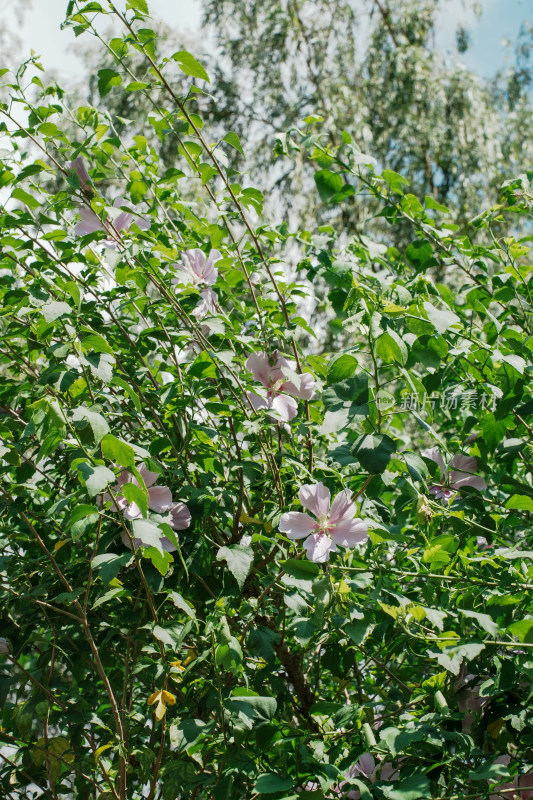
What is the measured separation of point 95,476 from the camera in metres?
0.79

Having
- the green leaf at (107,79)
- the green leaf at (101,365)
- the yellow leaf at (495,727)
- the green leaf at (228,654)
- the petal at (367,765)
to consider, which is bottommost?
the petal at (367,765)

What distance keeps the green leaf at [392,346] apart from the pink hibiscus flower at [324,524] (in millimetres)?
203

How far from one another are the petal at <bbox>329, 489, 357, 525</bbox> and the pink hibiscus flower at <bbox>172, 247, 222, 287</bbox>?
0.41m

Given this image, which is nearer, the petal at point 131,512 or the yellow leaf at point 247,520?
the petal at point 131,512

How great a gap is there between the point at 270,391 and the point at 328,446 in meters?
0.19

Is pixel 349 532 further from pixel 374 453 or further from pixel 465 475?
pixel 465 475

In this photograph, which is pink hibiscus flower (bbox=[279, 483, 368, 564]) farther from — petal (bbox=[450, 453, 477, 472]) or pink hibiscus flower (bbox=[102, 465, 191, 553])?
petal (bbox=[450, 453, 477, 472])

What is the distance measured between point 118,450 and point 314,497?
0.95 feet

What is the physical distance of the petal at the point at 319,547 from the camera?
917mm

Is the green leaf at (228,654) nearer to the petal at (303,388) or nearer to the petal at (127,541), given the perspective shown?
the petal at (127,541)

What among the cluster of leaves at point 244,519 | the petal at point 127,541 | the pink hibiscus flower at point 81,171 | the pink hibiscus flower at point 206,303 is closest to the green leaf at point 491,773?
the cluster of leaves at point 244,519

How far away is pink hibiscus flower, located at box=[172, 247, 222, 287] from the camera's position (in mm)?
1168

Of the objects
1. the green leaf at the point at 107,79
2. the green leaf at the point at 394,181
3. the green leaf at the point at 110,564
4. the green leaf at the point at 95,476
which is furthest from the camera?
the green leaf at the point at 394,181

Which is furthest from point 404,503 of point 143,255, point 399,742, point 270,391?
point 143,255
